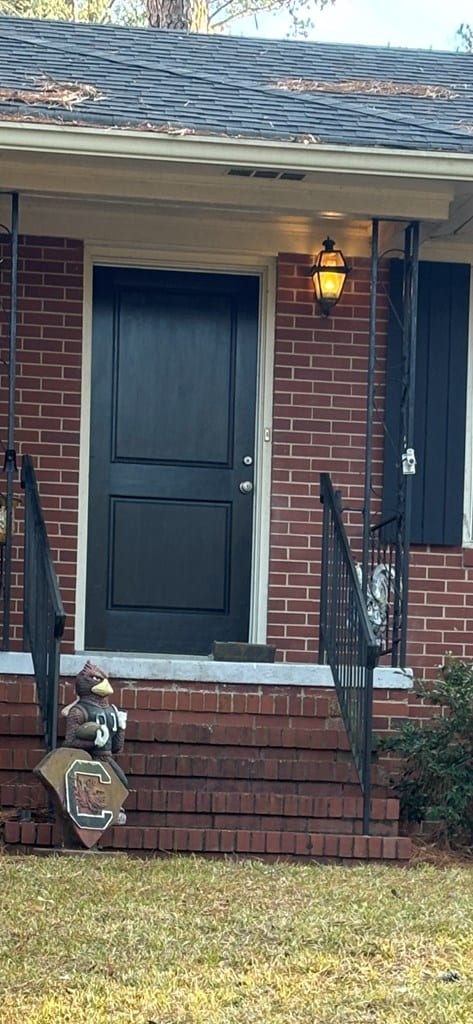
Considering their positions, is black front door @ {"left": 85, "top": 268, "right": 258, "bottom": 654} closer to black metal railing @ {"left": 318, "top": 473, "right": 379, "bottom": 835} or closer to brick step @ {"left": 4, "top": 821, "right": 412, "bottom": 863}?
black metal railing @ {"left": 318, "top": 473, "right": 379, "bottom": 835}

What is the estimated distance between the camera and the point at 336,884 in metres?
5.48

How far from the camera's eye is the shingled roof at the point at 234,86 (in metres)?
6.89

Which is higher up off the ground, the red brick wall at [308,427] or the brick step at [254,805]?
the red brick wall at [308,427]

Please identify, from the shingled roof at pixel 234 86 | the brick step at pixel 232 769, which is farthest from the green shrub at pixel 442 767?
the shingled roof at pixel 234 86

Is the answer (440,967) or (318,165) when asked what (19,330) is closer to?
(318,165)

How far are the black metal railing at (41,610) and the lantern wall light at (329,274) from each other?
1922mm

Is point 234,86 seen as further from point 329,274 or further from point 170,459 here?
point 170,459

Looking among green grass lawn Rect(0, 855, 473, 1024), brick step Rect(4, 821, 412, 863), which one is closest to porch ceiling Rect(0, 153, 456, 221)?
brick step Rect(4, 821, 412, 863)

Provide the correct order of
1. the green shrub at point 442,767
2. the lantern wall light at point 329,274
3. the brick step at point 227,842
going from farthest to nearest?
the lantern wall light at point 329,274 < the green shrub at point 442,767 < the brick step at point 227,842

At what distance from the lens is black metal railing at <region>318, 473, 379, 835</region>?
20.5 feet

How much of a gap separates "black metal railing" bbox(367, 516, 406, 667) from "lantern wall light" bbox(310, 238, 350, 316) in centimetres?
124

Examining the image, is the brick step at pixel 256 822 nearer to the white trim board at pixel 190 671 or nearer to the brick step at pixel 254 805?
the brick step at pixel 254 805

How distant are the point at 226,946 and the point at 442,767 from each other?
89.5 inches

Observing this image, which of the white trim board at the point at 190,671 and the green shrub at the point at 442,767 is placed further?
the white trim board at the point at 190,671
